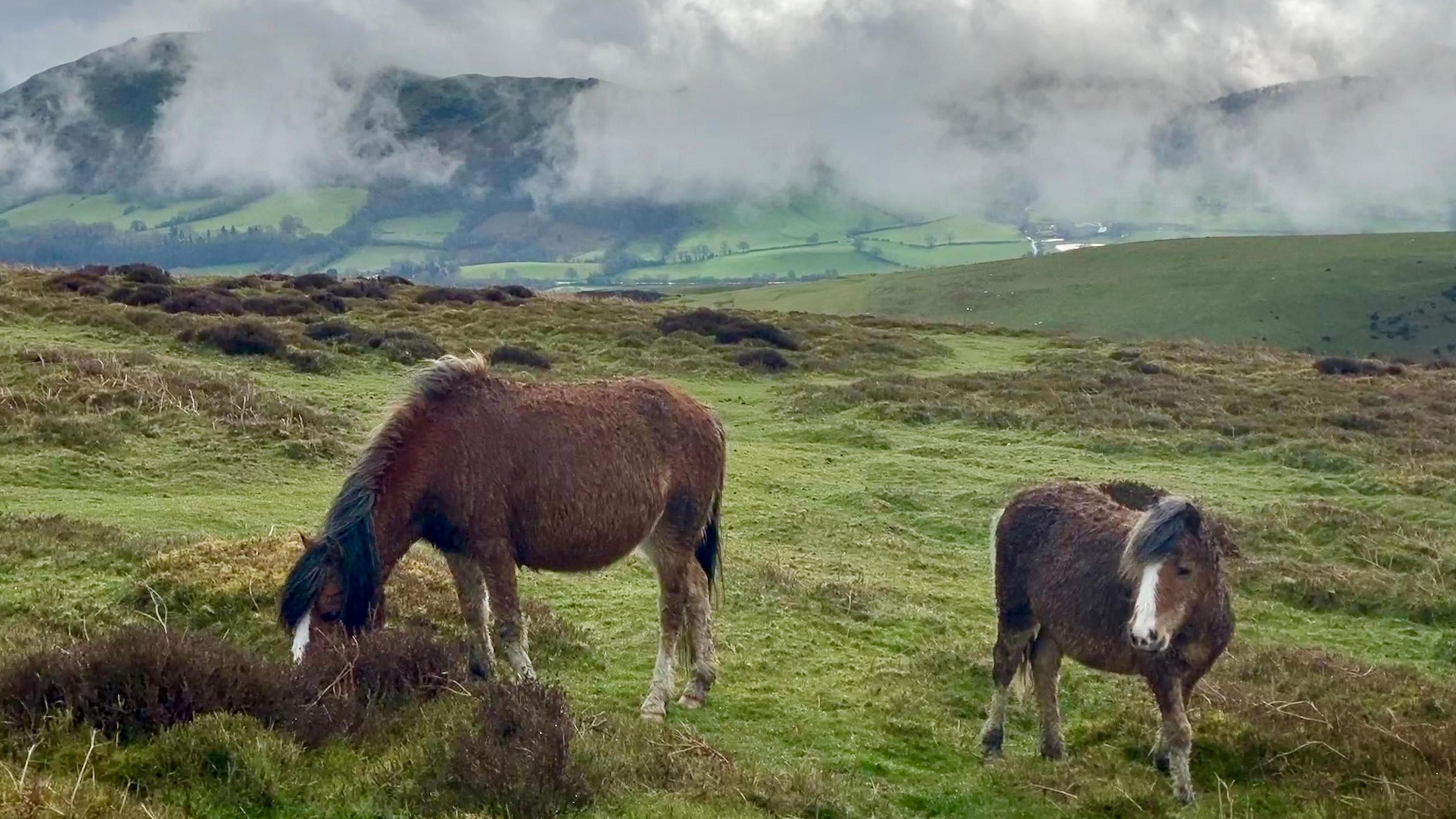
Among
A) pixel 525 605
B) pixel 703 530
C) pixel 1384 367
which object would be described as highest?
pixel 703 530

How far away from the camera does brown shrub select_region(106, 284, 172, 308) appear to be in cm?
3422

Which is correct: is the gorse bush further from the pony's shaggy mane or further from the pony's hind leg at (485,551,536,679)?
the pony's hind leg at (485,551,536,679)

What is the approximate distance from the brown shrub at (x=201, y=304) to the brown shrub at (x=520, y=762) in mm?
29210

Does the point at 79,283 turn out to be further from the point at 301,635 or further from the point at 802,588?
the point at 301,635

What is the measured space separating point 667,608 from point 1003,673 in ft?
9.62

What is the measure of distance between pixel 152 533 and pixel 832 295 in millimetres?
86675

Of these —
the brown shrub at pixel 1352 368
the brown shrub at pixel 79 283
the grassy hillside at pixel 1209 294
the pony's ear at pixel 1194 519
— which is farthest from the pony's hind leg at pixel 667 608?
the grassy hillside at pixel 1209 294

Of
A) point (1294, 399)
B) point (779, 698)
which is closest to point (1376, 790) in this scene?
point (779, 698)

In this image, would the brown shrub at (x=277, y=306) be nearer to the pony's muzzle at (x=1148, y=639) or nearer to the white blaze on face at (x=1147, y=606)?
the white blaze on face at (x=1147, y=606)

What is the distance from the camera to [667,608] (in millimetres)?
10039

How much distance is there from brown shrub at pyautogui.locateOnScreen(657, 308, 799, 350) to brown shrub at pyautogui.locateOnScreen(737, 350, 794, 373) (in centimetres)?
300

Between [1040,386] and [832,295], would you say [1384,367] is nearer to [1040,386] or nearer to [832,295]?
[1040,386]

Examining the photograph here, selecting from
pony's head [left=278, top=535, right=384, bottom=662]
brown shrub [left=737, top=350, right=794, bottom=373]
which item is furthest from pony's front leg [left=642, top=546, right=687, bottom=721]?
brown shrub [left=737, top=350, right=794, bottom=373]

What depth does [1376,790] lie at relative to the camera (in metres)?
8.15
